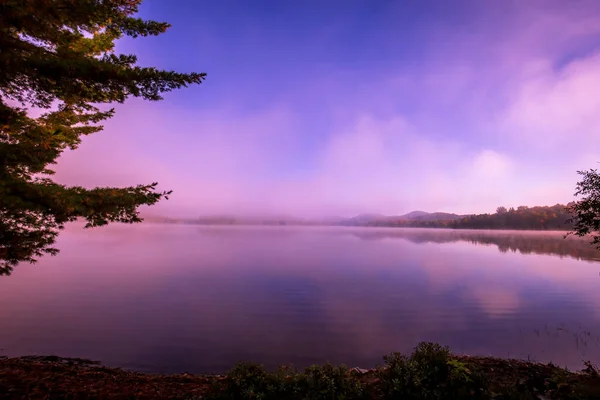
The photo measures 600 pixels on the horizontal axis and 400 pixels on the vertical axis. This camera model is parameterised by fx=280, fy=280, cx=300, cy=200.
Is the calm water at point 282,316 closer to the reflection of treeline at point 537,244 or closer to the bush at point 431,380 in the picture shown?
the bush at point 431,380

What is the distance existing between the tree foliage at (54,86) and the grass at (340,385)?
4795 millimetres

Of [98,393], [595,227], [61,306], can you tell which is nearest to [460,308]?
[595,227]

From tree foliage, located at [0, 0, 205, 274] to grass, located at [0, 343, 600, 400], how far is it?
15.7 feet

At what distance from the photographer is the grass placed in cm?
734

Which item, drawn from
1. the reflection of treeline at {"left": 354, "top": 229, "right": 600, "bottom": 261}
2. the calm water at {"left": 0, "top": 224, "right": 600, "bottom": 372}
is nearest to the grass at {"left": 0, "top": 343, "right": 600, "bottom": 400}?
the calm water at {"left": 0, "top": 224, "right": 600, "bottom": 372}

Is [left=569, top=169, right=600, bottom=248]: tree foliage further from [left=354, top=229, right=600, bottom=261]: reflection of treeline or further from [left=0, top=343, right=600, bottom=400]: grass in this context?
[left=354, top=229, right=600, bottom=261]: reflection of treeline

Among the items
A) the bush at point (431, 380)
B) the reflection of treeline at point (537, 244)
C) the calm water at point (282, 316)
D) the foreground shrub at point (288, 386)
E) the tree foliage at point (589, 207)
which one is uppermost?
the tree foliage at point (589, 207)

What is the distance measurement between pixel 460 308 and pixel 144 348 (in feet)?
74.1

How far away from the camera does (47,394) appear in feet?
24.7

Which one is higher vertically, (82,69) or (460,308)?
(82,69)

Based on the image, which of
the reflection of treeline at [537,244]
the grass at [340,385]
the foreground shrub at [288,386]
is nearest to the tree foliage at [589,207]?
the grass at [340,385]

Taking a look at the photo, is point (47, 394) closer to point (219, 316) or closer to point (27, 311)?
point (219, 316)

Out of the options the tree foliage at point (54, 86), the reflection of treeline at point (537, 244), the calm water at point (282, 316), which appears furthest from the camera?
the reflection of treeline at point (537, 244)

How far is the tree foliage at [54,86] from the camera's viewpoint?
6.72 m
